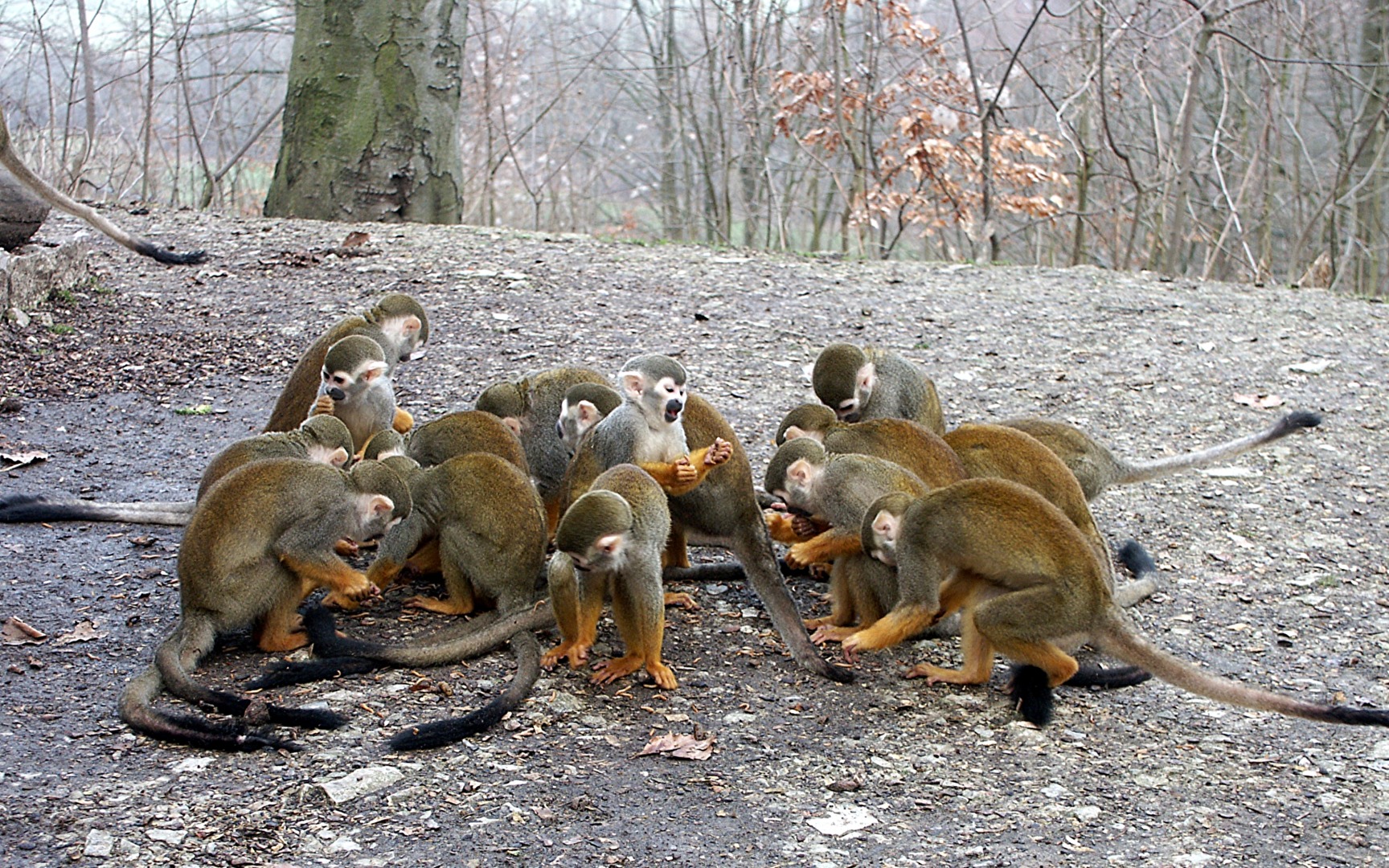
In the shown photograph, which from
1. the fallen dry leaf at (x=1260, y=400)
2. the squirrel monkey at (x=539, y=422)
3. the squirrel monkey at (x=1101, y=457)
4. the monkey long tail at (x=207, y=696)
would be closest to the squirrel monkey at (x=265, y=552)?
the monkey long tail at (x=207, y=696)

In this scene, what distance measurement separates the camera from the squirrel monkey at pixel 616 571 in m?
3.44

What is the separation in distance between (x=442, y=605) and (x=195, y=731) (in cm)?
107

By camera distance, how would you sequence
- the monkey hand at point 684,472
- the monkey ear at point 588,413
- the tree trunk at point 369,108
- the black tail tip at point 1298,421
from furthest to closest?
the tree trunk at point 369,108
the black tail tip at point 1298,421
the monkey ear at point 588,413
the monkey hand at point 684,472

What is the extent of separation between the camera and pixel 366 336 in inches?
197

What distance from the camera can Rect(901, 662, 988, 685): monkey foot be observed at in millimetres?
3758

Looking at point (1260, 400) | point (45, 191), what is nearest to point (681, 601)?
point (1260, 400)

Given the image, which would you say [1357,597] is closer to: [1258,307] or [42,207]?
[1258,307]

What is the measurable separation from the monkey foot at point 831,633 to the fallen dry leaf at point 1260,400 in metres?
3.26

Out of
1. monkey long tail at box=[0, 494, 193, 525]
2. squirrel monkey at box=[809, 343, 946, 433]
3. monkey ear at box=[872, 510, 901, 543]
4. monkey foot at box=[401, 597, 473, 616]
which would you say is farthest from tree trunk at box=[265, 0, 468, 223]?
monkey ear at box=[872, 510, 901, 543]

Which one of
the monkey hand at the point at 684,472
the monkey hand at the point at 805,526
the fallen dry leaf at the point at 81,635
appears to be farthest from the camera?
the monkey hand at the point at 805,526

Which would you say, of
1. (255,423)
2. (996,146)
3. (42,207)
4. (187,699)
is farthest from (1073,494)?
(996,146)

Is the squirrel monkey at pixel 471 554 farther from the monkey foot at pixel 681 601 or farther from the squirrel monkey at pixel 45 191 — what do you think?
the squirrel monkey at pixel 45 191

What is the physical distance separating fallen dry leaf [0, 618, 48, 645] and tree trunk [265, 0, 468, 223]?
6.36 m

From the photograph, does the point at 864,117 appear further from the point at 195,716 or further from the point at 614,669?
the point at 195,716
